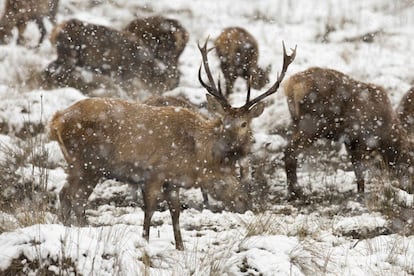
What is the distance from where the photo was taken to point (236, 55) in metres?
11.6

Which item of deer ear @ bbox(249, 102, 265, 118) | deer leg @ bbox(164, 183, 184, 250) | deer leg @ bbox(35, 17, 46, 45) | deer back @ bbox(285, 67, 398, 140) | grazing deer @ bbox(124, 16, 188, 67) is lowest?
deer leg @ bbox(164, 183, 184, 250)

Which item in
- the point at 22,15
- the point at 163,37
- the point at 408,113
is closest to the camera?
the point at 408,113

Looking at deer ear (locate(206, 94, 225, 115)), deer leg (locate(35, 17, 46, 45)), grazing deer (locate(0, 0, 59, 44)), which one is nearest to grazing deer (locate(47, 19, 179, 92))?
grazing deer (locate(0, 0, 59, 44))

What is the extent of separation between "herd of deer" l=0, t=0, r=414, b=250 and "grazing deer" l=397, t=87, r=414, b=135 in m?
0.01

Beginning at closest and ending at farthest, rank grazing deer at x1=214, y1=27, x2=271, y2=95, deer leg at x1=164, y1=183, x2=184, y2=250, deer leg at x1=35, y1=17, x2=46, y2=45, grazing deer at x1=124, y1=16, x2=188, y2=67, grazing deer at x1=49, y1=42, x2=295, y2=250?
deer leg at x1=164, y1=183, x2=184, y2=250 < grazing deer at x1=49, y1=42, x2=295, y2=250 < grazing deer at x1=214, y1=27, x2=271, y2=95 < grazing deer at x1=124, y1=16, x2=188, y2=67 < deer leg at x1=35, y1=17, x2=46, y2=45

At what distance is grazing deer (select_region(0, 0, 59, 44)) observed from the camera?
40.9 ft

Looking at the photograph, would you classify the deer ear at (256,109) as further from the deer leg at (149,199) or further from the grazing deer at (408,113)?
the grazing deer at (408,113)

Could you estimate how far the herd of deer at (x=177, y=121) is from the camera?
5859mm

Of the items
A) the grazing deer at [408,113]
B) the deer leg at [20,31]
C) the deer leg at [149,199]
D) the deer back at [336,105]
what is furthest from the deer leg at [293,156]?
the deer leg at [20,31]


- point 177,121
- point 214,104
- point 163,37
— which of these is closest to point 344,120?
point 214,104

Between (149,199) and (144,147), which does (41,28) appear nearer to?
(144,147)

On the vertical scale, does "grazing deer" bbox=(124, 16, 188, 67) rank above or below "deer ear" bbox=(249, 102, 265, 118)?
above

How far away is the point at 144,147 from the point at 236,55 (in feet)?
19.6

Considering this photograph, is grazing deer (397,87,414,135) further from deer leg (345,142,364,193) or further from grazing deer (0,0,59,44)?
grazing deer (0,0,59,44)
